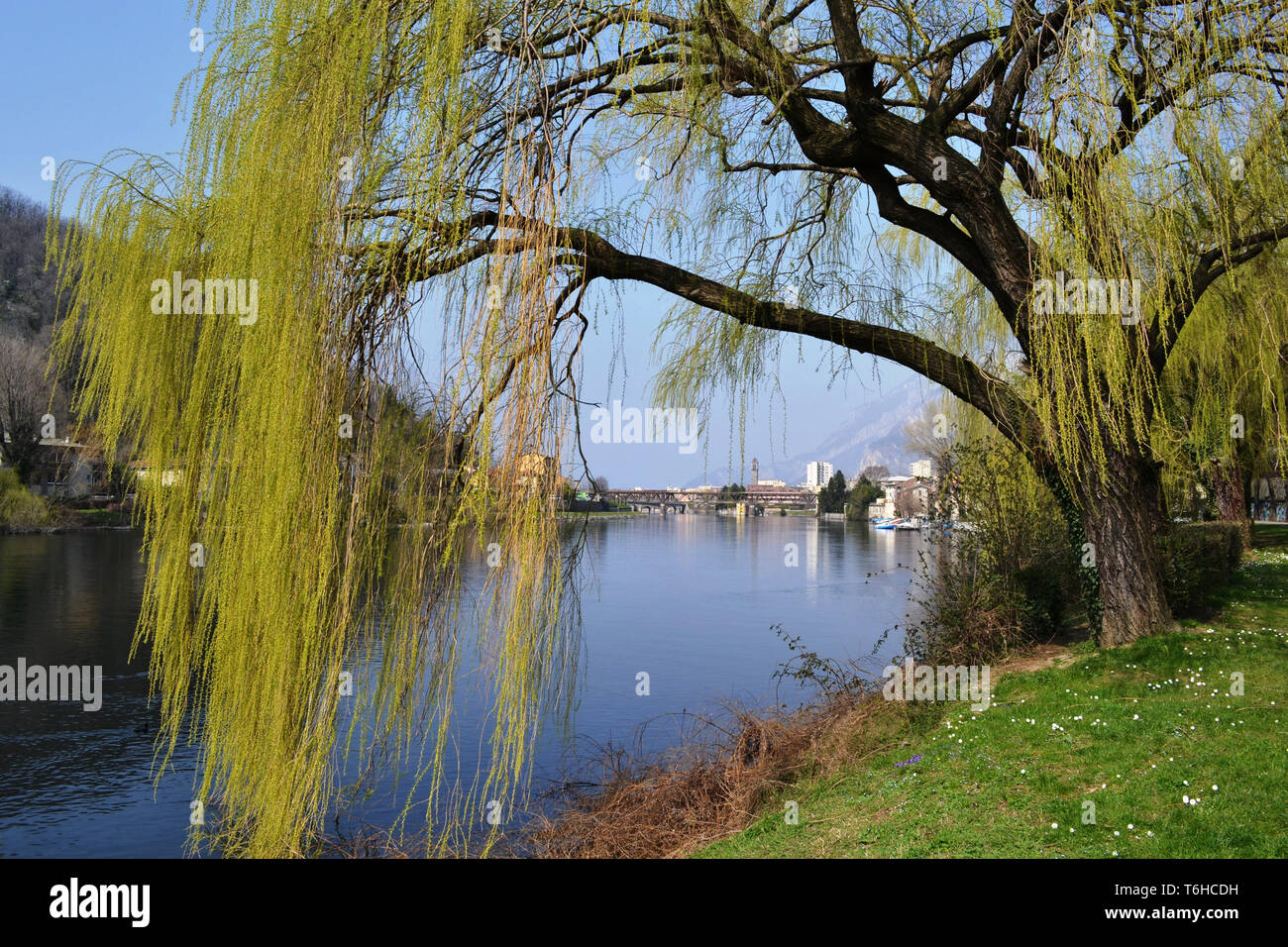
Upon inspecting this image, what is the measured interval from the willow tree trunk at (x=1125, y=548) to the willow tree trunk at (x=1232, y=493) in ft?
43.9

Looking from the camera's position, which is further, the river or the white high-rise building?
the white high-rise building

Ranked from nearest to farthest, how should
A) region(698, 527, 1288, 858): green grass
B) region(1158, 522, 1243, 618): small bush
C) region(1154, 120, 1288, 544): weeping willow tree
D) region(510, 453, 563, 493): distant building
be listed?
region(510, 453, 563, 493): distant building → region(698, 527, 1288, 858): green grass → region(1154, 120, 1288, 544): weeping willow tree → region(1158, 522, 1243, 618): small bush

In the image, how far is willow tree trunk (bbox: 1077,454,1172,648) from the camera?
335 inches

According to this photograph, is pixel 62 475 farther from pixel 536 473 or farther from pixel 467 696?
pixel 536 473

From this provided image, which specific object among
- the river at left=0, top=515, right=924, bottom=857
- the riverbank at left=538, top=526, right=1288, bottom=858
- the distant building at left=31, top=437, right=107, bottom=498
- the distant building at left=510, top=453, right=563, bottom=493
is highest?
the distant building at left=31, top=437, right=107, bottom=498

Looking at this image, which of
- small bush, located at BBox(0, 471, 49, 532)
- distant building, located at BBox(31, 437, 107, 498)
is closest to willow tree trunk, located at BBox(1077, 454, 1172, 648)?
small bush, located at BBox(0, 471, 49, 532)

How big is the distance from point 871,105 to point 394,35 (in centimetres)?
435

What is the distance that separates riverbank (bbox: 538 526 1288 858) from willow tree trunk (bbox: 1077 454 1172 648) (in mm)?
314

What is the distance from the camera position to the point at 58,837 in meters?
8.68

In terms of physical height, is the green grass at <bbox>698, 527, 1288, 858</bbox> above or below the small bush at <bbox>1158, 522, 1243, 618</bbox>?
below

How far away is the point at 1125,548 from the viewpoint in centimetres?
859

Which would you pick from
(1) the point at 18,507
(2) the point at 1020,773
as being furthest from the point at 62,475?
(2) the point at 1020,773

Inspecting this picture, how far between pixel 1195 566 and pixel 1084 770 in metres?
5.86

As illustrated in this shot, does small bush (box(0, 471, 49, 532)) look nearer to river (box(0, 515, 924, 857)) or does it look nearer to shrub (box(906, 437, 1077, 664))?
river (box(0, 515, 924, 857))
